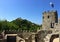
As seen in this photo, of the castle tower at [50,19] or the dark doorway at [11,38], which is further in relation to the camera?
the castle tower at [50,19]

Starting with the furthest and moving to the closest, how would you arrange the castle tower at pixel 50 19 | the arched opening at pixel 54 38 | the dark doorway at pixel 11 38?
1. the castle tower at pixel 50 19
2. the dark doorway at pixel 11 38
3. the arched opening at pixel 54 38

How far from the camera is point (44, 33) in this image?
97.6 ft

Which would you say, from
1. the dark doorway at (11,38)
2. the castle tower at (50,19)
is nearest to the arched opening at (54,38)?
the dark doorway at (11,38)

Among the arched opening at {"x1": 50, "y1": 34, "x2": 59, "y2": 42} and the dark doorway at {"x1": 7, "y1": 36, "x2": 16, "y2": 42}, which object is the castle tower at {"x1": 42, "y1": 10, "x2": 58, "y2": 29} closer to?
the dark doorway at {"x1": 7, "y1": 36, "x2": 16, "y2": 42}

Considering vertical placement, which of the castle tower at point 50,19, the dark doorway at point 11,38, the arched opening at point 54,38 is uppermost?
the castle tower at point 50,19

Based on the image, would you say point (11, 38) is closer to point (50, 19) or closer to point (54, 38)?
point (50, 19)

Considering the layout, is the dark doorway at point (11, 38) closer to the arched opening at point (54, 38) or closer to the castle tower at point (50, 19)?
the castle tower at point (50, 19)

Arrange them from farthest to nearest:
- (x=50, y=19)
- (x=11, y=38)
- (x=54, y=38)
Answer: (x=50, y=19) < (x=11, y=38) < (x=54, y=38)

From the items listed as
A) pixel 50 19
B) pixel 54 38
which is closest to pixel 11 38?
pixel 50 19

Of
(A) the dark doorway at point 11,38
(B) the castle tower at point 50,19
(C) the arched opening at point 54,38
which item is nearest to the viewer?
(C) the arched opening at point 54,38

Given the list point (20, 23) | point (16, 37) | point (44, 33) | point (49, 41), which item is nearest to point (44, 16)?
point (16, 37)

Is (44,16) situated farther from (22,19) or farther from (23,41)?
(22,19)

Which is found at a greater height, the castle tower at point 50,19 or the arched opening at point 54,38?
the castle tower at point 50,19

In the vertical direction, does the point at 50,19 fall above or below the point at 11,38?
above
